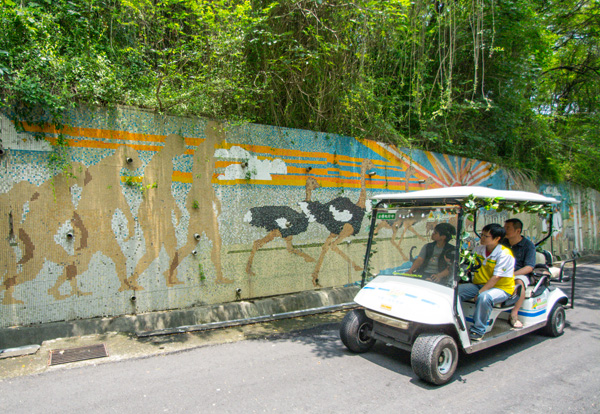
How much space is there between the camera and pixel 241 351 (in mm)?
5309

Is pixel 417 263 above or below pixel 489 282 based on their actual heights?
above

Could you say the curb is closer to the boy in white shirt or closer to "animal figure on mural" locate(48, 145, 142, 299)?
"animal figure on mural" locate(48, 145, 142, 299)

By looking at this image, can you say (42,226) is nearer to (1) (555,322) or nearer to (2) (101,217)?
(2) (101,217)

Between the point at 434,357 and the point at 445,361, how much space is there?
348 millimetres

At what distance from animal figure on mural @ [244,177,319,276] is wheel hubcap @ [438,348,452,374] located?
4.06 m

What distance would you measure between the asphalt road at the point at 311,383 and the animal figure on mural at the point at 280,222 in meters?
2.52

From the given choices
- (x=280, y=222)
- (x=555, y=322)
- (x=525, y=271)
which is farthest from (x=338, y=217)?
(x=555, y=322)

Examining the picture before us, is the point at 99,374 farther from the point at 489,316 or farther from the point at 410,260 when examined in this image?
the point at 489,316

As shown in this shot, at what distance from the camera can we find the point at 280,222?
7910 mm

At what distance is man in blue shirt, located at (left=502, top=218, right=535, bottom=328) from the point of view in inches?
210

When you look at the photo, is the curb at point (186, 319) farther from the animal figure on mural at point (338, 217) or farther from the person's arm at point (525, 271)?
the person's arm at point (525, 271)

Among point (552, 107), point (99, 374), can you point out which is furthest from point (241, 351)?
point (552, 107)

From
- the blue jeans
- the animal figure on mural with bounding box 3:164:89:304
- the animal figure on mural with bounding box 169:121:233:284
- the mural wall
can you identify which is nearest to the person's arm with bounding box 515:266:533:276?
the blue jeans

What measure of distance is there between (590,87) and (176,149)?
19.2 metres
